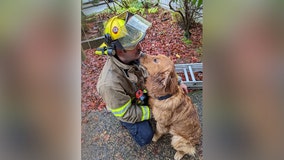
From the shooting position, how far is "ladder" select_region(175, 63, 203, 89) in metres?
0.95

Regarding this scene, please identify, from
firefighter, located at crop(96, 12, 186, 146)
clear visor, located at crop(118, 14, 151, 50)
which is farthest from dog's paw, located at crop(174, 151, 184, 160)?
clear visor, located at crop(118, 14, 151, 50)

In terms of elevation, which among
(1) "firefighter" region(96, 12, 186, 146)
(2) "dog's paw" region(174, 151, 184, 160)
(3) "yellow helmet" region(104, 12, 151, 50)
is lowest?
(2) "dog's paw" region(174, 151, 184, 160)

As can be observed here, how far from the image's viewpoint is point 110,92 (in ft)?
3.17

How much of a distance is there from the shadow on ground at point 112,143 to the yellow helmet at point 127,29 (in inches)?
9.6

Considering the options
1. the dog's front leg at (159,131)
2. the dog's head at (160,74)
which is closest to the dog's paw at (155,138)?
the dog's front leg at (159,131)

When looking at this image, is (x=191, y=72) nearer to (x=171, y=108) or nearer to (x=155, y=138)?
(x=171, y=108)

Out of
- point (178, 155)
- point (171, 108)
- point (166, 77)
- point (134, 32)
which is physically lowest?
point (178, 155)

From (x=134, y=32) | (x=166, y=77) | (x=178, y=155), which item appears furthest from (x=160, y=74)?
(x=178, y=155)

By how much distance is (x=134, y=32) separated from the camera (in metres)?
0.93

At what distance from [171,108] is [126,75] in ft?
0.60

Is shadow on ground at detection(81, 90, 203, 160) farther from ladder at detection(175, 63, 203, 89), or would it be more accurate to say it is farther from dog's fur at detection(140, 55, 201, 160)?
ladder at detection(175, 63, 203, 89)
